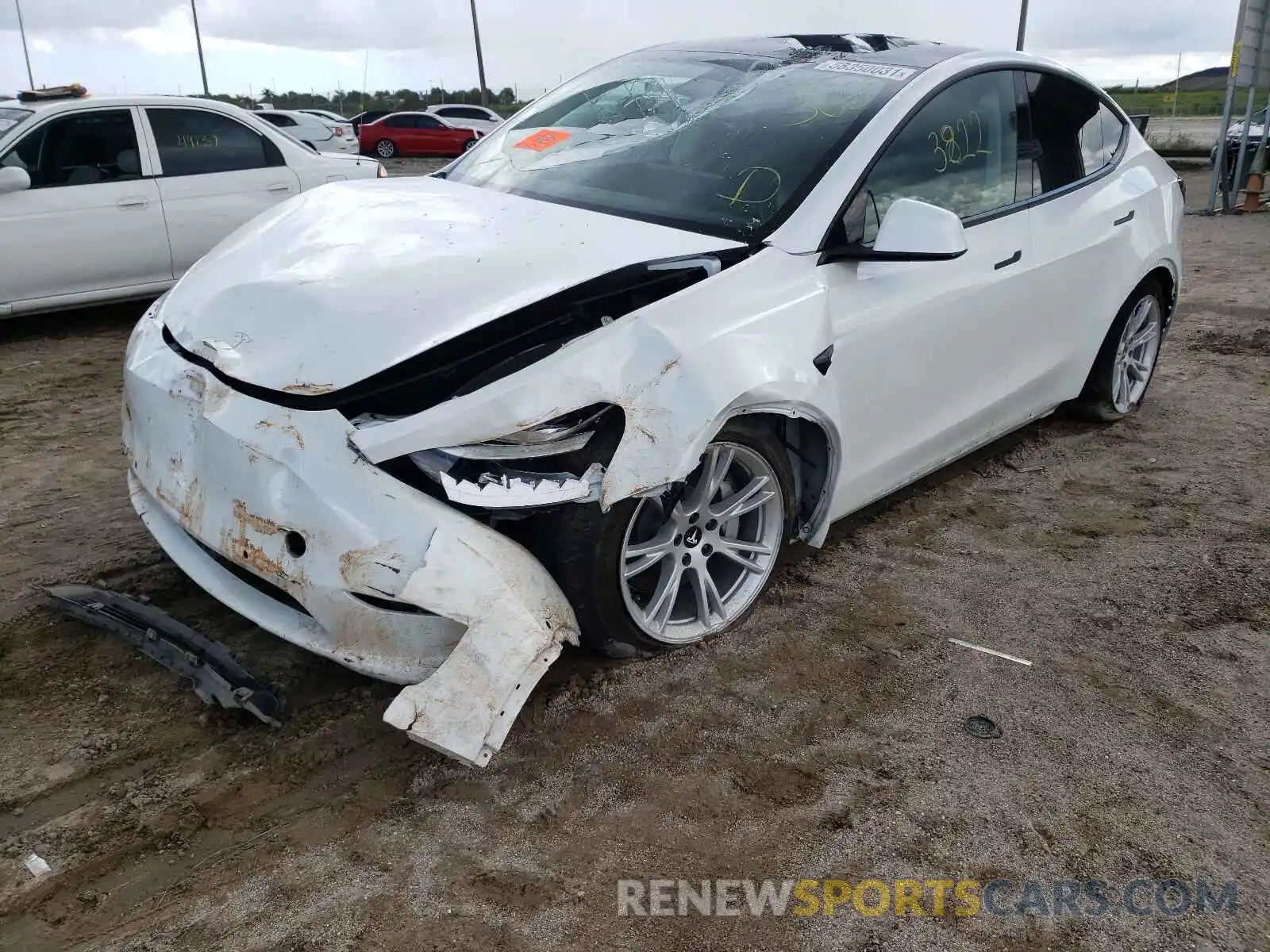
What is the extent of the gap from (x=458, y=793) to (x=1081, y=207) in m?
3.27

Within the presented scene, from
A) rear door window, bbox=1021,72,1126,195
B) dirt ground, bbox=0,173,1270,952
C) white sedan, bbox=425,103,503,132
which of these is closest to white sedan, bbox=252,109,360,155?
white sedan, bbox=425,103,503,132

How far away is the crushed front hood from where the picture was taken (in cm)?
256

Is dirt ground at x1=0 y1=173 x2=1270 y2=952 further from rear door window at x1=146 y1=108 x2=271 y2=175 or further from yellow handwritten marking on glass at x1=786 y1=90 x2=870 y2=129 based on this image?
rear door window at x1=146 y1=108 x2=271 y2=175

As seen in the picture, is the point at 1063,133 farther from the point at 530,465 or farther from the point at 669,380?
the point at 530,465

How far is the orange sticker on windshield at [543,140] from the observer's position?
380cm

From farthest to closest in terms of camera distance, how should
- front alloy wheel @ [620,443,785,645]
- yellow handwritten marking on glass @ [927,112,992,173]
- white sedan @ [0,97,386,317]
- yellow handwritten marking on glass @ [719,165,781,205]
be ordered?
white sedan @ [0,97,386,317] → yellow handwritten marking on glass @ [927,112,992,173] → yellow handwritten marking on glass @ [719,165,781,205] → front alloy wheel @ [620,443,785,645]

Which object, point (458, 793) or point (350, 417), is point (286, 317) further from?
point (458, 793)

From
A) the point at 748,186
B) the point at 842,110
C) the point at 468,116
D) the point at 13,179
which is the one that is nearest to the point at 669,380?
the point at 748,186

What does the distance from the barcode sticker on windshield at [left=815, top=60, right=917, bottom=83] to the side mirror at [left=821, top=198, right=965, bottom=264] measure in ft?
2.39

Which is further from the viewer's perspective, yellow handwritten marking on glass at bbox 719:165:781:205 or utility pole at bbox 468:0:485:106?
utility pole at bbox 468:0:485:106

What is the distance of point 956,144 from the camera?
11.6 ft

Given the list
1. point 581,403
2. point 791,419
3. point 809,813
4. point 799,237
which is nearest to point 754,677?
point 809,813

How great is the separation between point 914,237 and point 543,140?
1.55 meters

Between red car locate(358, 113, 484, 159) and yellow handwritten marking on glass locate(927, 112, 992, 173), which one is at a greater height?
yellow handwritten marking on glass locate(927, 112, 992, 173)
